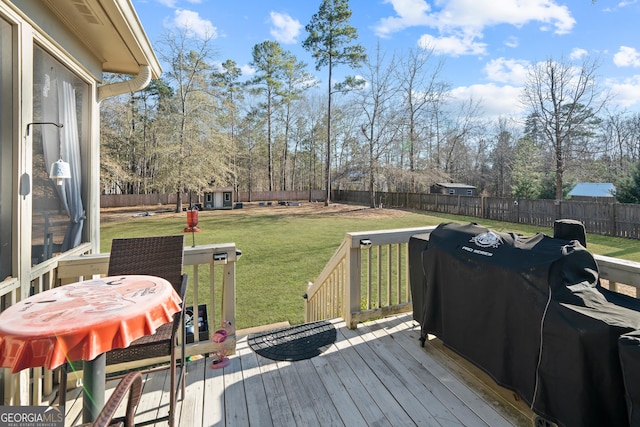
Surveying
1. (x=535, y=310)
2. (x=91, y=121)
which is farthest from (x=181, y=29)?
(x=535, y=310)

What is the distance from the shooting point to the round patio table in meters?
1.03

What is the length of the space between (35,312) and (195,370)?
1.32 meters

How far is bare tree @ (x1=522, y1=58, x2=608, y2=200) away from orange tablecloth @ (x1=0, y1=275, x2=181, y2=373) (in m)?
14.3

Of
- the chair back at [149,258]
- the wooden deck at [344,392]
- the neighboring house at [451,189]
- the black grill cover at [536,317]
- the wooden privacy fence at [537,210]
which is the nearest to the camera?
the black grill cover at [536,317]

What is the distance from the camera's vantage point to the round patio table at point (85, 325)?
103 cm

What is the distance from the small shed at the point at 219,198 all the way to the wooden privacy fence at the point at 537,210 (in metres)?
10.6

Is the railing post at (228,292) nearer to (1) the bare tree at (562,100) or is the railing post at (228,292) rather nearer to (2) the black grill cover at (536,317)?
(2) the black grill cover at (536,317)

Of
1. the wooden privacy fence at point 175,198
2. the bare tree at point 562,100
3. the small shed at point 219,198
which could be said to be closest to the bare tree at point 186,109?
the small shed at point 219,198

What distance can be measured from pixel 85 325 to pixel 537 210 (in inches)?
600

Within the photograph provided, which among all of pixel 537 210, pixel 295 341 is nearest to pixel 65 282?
pixel 295 341

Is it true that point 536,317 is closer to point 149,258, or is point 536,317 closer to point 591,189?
point 149,258

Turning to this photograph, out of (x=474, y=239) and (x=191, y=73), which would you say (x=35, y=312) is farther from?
(x=191, y=73)

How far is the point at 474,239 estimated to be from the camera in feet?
6.71

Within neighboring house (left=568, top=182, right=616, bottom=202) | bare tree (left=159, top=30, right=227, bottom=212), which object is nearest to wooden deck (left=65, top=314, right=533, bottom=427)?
bare tree (left=159, top=30, right=227, bottom=212)
